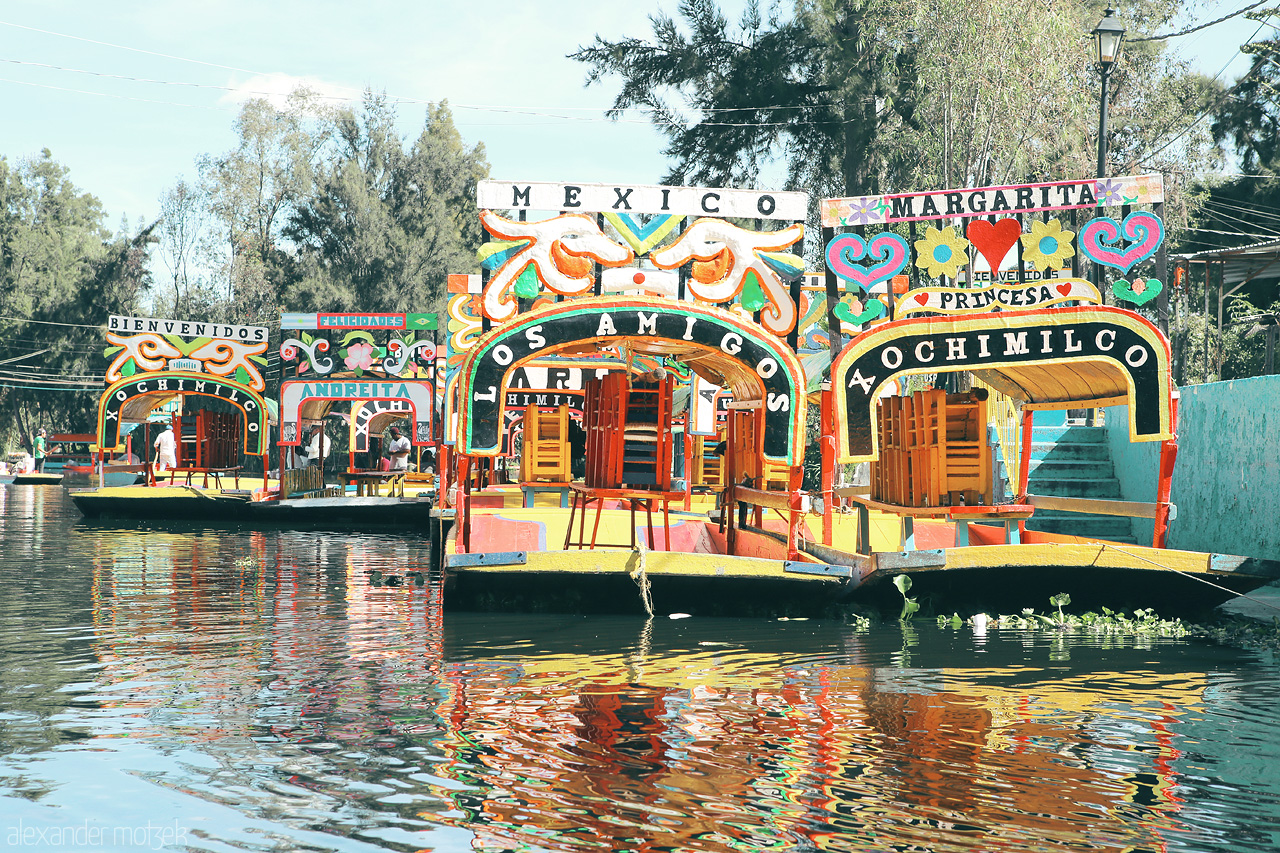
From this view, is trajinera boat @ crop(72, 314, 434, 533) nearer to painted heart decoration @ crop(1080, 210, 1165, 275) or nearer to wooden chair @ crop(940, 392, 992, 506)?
wooden chair @ crop(940, 392, 992, 506)

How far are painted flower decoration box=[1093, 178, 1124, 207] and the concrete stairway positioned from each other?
474cm

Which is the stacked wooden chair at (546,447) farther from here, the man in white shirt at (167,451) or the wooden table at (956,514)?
the man in white shirt at (167,451)

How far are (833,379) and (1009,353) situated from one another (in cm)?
157

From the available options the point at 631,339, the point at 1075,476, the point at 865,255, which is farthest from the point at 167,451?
the point at 865,255

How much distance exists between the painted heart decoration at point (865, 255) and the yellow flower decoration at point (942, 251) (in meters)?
0.20

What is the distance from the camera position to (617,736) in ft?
Result: 21.1

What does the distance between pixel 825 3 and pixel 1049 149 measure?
24.8ft

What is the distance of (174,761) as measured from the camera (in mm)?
6004

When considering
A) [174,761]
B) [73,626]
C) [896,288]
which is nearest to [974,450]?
[896,288]

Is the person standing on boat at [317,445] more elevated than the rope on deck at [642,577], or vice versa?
the person standing on boat at [317,445]

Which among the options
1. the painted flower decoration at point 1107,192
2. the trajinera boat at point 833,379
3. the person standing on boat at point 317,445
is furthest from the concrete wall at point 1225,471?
the person standing on boat at point 317,445

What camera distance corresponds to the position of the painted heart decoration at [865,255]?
1110 cm

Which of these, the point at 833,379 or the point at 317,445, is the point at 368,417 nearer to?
the point at 317,445

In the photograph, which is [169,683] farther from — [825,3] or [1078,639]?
[825,3]
